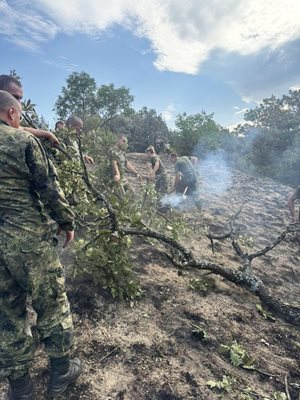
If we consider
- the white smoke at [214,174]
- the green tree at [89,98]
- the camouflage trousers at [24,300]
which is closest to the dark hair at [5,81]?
the camouflage trousers at [24,300]

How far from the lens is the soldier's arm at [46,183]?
7.64 ft

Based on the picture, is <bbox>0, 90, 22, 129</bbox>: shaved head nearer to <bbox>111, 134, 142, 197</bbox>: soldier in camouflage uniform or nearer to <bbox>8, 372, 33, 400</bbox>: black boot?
<bbox>8, 372, 33, 400</bbox>: black boot

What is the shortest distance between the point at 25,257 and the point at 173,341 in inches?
71.3

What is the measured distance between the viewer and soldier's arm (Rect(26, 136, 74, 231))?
91.7 inches

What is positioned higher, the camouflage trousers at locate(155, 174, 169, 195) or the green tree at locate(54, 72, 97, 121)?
the green tree at locate(54, 72, 97, 121)

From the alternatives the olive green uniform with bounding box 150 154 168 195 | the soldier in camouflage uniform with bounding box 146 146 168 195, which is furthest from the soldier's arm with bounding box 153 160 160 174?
the olive green uniform with bounding box 150 154 168 195

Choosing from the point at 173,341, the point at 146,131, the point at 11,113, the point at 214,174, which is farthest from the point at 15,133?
the point at 146,131

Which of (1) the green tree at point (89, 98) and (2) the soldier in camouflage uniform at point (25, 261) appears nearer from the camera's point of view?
(2) the soldier in camouflage uniform at point (25, 261)

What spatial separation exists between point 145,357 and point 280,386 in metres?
1.23

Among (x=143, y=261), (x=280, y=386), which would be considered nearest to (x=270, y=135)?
A: (x=143, y=261)

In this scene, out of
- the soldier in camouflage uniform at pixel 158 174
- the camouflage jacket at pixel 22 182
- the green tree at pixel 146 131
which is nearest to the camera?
the camouflage jacket at pixel 22 182

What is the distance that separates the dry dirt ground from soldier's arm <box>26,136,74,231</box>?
127 cm

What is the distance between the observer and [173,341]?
3299 millimetres

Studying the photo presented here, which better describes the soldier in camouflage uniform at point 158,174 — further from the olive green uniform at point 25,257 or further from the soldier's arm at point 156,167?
the olive green uniform at point 25,257
